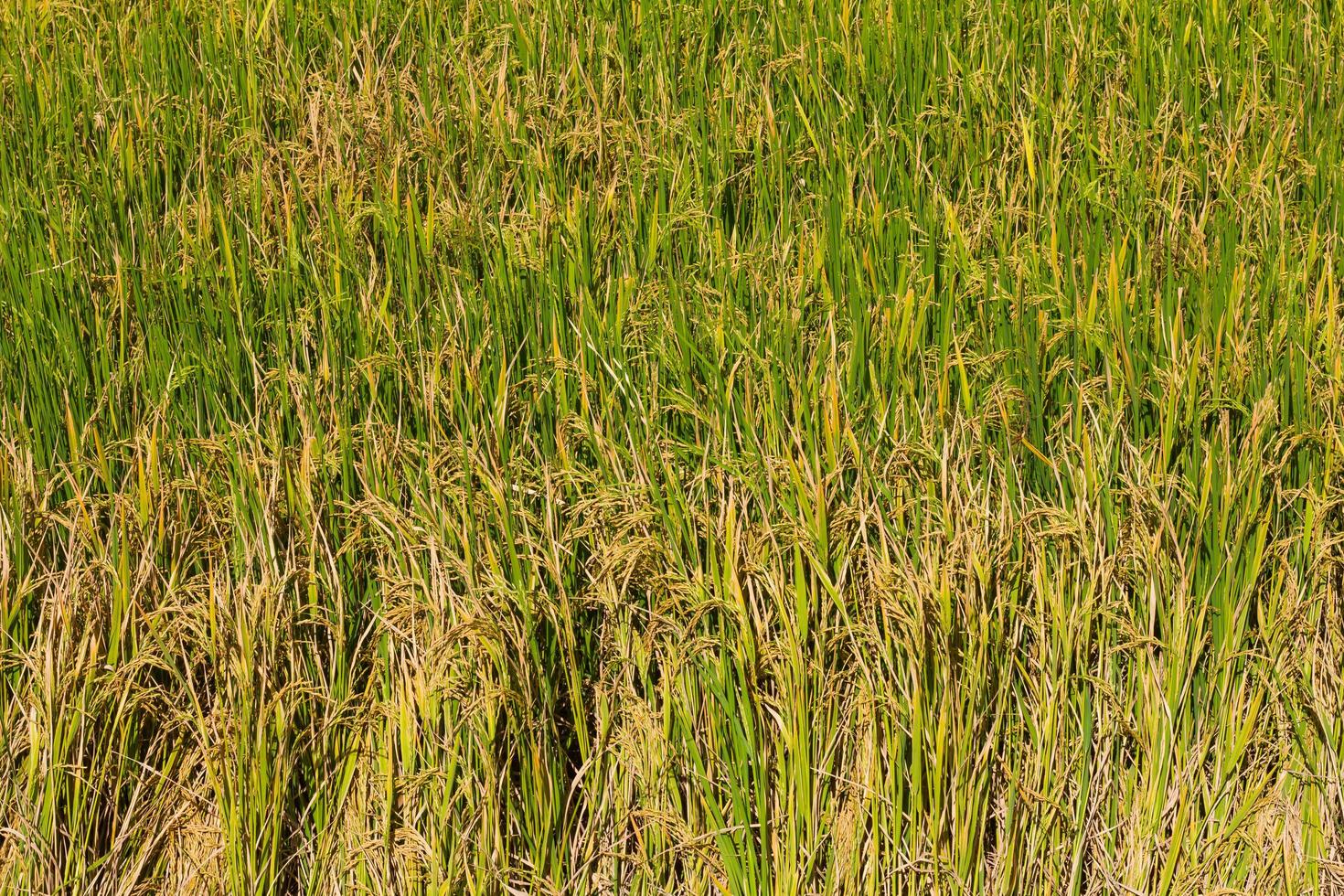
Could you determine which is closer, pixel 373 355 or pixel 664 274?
pixel 373 355

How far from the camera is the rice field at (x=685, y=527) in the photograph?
1.59m

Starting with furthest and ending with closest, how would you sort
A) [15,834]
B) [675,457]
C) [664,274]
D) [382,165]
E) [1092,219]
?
[382,165] < [1092,219] < [664,274] < [675,457] < [15,834]

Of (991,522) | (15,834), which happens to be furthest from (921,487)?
(15,834)

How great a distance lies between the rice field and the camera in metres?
1.59

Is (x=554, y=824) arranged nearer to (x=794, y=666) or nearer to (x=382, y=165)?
(x=794, y=666)

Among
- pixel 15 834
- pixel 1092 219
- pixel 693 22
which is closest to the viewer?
pixel 15 834

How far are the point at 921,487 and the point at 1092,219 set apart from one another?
0.80 m

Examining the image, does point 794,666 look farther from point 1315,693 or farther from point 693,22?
point 693,22

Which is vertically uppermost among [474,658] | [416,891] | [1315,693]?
[474,658]

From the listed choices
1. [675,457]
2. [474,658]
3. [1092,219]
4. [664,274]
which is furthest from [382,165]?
[1092,219]

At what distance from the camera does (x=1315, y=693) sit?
167 centimetres

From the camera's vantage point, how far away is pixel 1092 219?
223 cm

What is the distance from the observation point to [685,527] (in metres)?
1.71

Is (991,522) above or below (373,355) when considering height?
below
